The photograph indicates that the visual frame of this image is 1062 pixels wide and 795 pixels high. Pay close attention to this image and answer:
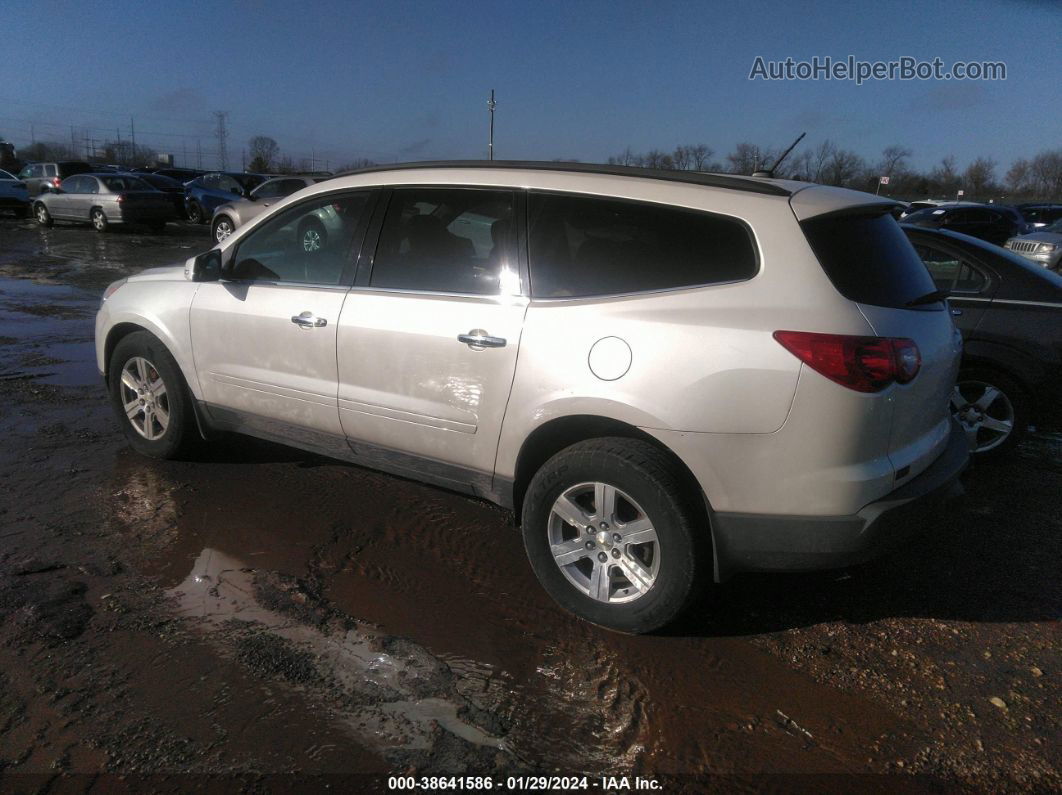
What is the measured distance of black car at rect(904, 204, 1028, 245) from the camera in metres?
20.4

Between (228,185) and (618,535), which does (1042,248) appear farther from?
(228,185)

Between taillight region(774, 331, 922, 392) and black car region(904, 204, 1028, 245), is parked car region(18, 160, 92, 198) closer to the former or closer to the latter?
black car region(904, 204, 1028, 245)

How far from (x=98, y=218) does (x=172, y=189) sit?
7.03 metres

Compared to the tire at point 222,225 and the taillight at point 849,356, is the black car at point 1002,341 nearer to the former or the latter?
the taillight at point 849,356

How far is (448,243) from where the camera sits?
12.5 ft

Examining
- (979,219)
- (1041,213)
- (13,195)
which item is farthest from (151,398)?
(1041,213)

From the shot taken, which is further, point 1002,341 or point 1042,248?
point 1042,248

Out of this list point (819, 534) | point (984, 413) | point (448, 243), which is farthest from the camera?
point (984, 413)

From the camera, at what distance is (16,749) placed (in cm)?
251

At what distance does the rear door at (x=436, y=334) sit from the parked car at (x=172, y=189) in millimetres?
26412

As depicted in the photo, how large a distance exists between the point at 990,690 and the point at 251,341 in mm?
3790

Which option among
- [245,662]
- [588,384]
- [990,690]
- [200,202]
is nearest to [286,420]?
[245,662]

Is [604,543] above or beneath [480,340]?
beneath

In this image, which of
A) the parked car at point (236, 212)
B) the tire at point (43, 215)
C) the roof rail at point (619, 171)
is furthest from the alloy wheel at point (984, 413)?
the tire at point (43, 215)
